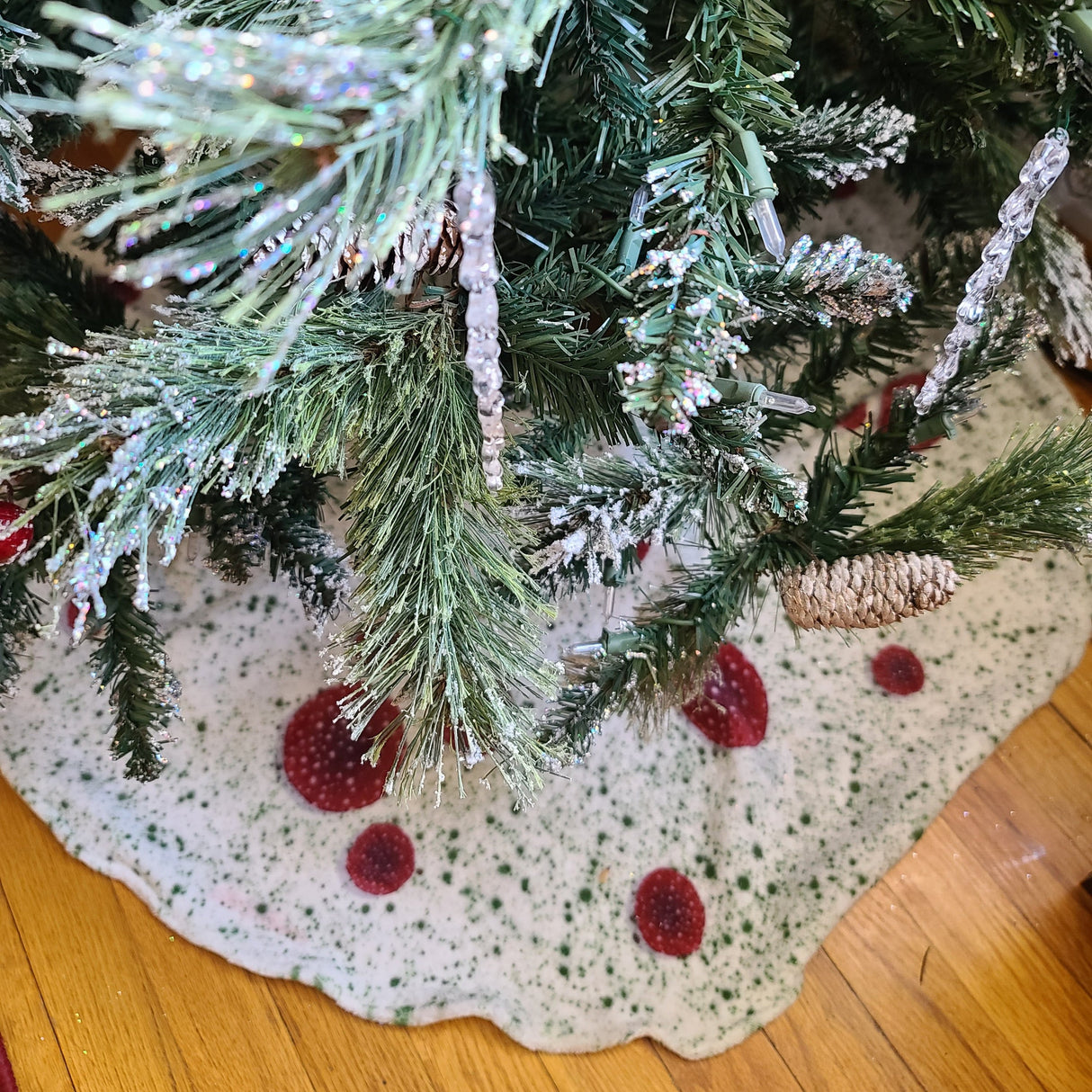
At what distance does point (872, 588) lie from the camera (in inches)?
15.5

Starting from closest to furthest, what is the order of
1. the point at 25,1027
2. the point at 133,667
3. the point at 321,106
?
the point at 321,106 < the point at 133,667 < the point at 25,1027

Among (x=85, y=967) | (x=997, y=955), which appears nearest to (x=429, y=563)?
(x=85, y=967)

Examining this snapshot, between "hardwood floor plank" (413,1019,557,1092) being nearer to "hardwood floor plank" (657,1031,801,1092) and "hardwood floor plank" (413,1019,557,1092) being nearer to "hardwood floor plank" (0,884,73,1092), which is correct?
"hardwood floor plank" (657,1031,801,1092)

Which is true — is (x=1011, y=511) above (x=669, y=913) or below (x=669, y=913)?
above

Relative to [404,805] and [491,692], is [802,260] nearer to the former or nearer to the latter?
[491,692]

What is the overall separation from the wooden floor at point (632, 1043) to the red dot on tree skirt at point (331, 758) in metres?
0.15

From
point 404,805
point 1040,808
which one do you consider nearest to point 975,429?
point 1040,808

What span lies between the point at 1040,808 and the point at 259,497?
2.37 ft

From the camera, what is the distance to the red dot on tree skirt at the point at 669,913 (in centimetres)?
65

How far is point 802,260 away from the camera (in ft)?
1.14

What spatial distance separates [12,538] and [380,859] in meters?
0.41

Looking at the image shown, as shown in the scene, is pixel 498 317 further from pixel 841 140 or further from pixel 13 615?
pixel 13 615

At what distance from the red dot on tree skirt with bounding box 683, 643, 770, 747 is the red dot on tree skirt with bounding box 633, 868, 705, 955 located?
5.1 inches

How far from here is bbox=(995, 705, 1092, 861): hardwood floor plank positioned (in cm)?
71
